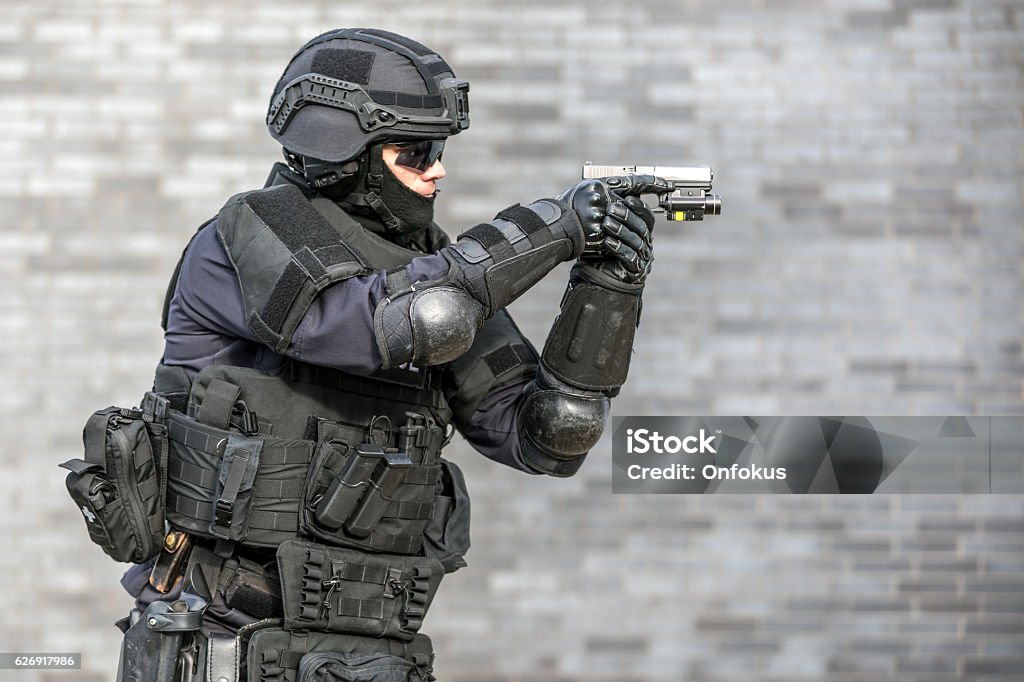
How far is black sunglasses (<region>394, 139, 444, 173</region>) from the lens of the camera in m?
2.96

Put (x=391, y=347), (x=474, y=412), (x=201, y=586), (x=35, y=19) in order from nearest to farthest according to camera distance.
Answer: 1. (x=391, y=347)
2. (x=201, y=586)
3. (x=474, y=412)
4. (x=35, y=19)

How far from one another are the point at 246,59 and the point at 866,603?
306 centimetres

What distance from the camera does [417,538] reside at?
3041mm

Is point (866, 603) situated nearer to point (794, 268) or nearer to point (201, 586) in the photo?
point (794, 268)

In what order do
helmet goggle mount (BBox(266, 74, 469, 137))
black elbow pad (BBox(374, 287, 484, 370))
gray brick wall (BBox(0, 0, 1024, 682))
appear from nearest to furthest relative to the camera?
black elbow pad (BBox(374, 287, 484, 370))
helmet goggle mount (BBox(266, 74, 469, 137))
gray brick wall (BBox(0, 0, 1024, 682))

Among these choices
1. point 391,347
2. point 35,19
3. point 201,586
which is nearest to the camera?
point 391,347

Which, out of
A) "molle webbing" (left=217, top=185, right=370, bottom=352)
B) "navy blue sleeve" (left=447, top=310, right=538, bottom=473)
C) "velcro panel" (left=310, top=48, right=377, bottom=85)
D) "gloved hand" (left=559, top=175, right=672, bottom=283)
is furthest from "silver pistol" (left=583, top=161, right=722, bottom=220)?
"molle webbing" (left=217, top=185, right=370, bottom=352)

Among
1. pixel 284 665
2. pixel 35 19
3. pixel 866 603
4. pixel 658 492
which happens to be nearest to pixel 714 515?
pixel 658 492

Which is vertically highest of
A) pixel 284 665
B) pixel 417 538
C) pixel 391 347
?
pixel 391 347

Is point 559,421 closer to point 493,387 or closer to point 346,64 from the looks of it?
point 493,387

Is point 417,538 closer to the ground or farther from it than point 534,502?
closer to the ground

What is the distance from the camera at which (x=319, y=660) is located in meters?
2.78

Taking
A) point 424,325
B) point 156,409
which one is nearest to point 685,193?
point 424,325

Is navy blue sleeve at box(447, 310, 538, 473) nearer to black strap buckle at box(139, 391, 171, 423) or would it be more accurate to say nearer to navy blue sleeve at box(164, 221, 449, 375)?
navy blue sleeve at box(164, 221, 449, 375)
